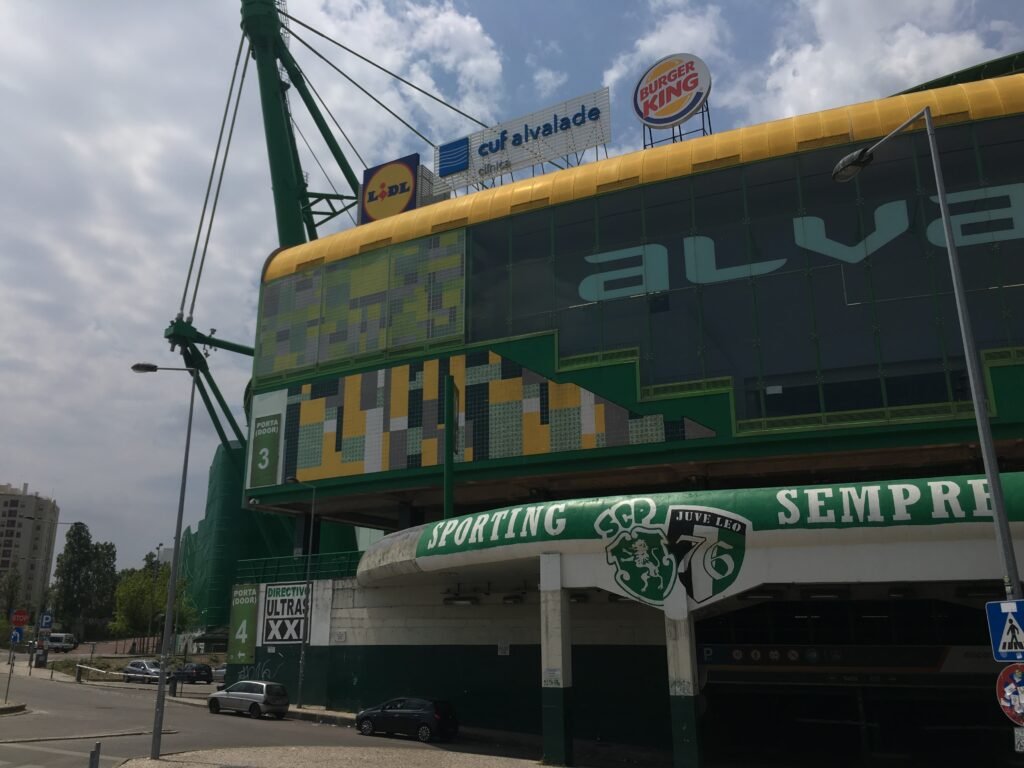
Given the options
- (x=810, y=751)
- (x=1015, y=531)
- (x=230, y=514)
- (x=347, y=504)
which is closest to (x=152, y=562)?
(x=230, y=514)

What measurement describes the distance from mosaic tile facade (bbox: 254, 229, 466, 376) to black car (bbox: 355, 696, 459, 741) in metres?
15.3

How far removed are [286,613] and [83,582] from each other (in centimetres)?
10673

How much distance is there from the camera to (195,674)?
55719 millimetres

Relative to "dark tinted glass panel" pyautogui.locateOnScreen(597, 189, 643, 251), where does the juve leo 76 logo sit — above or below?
below

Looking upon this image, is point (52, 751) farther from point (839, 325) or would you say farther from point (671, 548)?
point (839, 325)

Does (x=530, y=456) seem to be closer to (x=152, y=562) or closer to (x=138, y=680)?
(x=138, y=680)

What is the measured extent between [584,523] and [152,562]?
114991mm

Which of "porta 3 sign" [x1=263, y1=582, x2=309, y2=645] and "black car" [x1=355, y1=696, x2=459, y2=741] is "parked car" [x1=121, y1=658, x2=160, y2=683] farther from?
"black car" [x1=355, y1=696, x2=459, y2=741]

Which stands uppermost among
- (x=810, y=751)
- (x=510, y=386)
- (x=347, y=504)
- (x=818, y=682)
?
(x=510, y=386)

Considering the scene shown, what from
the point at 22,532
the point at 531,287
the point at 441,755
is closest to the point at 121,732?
the point at 441,755

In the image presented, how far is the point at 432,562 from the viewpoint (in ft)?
88.8

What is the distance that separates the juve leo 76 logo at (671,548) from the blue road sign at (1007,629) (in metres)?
9.14

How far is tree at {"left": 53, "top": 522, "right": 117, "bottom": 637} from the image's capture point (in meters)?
125

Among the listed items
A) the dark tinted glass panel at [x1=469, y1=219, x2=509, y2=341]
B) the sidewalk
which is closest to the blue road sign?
the sidewalk
